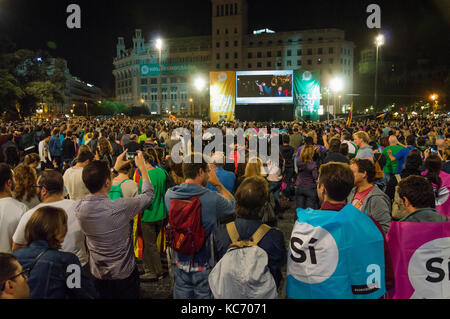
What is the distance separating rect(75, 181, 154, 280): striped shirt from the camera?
3010mm

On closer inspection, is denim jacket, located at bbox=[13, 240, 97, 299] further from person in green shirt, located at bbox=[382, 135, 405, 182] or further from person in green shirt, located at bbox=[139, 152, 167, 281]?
person in green shirt, located at bbox=[382, 135, 405, 182]

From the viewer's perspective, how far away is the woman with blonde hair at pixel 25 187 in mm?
3822

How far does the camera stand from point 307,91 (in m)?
35.8

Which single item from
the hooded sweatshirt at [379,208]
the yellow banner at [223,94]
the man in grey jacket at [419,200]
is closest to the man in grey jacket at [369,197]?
the hooded sweatshirt at [379,208]

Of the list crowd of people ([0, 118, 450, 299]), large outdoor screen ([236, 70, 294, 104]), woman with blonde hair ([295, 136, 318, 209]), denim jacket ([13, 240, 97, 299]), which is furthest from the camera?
large outdoor screen ([236, 70, 294, 104])

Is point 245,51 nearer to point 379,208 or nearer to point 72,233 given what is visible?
point 379,208

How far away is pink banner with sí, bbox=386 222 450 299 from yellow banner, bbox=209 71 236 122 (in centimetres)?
3322

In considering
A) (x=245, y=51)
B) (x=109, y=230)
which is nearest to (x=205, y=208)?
(x=109, y=230)

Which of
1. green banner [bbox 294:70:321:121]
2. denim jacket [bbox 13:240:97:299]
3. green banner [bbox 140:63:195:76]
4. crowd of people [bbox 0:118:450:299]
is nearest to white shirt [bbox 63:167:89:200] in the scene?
crowd of people [bbox 0:118:450:299]

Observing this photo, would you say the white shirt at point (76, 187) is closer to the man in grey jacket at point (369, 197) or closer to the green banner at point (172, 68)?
the man in grey jacket at point (369, 197)

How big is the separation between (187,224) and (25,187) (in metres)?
2.14

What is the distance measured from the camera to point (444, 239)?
2.64m

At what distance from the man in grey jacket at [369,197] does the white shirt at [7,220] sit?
3.37m

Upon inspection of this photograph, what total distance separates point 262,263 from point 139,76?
362 feet
